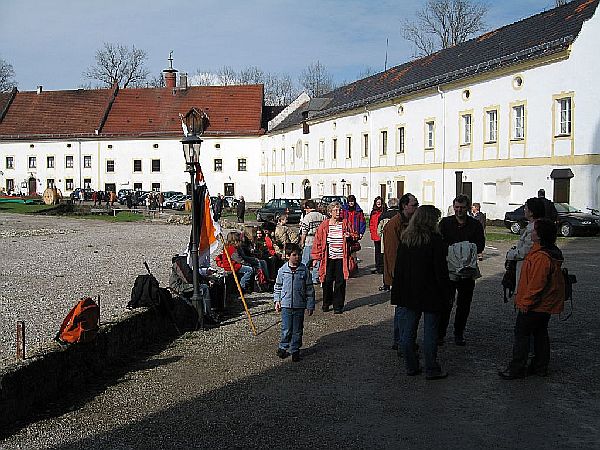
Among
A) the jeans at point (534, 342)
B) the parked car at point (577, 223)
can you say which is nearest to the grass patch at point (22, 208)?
the parked car at point (577, 223)

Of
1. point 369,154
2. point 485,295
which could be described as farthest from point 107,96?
→ point 485,295

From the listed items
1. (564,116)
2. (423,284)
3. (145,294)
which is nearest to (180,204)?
(564,116)

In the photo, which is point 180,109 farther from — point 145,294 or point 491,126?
point 145,294

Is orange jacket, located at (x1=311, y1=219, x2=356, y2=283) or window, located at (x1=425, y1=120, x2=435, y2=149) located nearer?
orange jacket, located at (x1=311, y1=219, x2=356, y2=283)

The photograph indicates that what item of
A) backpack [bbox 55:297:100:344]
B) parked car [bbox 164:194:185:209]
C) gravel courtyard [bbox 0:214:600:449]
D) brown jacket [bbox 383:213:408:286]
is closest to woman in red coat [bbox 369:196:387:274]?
gravel courtyard [bbox 0:214:600:449]

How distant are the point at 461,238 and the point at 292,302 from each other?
225 centimetres

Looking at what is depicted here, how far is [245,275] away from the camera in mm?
13711

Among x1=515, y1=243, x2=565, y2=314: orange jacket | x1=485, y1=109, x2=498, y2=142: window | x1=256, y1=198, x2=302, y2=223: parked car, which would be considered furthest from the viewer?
x1=256, y1=198, x2=302, y2=223: parked car

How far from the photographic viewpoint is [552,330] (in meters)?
10.0

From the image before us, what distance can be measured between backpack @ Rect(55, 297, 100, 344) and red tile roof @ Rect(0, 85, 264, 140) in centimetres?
6620

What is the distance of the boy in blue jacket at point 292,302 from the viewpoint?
8.67 meters

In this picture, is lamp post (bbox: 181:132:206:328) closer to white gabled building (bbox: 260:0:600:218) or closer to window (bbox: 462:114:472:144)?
white gabled building (bbox: 260:0:600:218)

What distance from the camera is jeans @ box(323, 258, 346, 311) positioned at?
11.4 metres

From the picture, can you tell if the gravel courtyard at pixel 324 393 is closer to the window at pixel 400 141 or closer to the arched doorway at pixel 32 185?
the window at pixel 400 141
